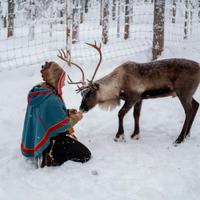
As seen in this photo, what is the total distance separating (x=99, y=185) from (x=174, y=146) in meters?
1.38

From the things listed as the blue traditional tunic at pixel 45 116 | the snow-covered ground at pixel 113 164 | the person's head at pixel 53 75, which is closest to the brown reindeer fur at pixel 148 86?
the snow-covered ground at pixel 113 164

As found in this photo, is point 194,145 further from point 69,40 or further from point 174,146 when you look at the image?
point 69,40

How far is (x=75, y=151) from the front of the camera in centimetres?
335

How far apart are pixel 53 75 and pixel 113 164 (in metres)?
1.06

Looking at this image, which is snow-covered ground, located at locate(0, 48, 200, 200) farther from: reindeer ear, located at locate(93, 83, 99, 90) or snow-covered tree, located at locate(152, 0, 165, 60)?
snow-covered tree, located at locate(152, 0, 165, 60)

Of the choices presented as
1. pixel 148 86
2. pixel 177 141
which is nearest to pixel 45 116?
pixel 148 86

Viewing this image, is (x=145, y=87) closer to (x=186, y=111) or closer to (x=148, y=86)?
(x=148, y=86)

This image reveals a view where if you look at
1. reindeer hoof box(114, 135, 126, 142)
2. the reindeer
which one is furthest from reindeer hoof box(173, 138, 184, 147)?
reindeer hoof box(114, 135, 126, 142)

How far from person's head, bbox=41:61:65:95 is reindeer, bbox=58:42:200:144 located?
0.80 metres

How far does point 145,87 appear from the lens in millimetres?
4250

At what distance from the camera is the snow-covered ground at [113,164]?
2754 millimetres

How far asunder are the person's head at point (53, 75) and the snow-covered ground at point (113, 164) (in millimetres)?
790

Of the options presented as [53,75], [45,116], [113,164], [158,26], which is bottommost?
[113,164]

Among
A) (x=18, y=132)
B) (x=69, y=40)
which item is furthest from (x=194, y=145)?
(x=69, y=40)
